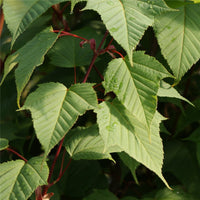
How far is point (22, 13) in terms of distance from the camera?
0.74 meters

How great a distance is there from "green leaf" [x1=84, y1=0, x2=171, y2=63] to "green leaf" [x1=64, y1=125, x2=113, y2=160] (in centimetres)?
30

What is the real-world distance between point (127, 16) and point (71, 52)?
0.37 meters

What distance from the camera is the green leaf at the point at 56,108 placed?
69cm

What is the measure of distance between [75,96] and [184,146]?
20.0 inches

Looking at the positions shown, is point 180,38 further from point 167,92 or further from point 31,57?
point 31,57

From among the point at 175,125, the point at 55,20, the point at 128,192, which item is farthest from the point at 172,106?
the point at 55,20

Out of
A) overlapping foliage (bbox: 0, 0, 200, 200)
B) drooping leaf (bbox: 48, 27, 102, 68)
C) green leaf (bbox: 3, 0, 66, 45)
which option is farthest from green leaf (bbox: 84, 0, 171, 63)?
drooping leaf (bbox: 48, 27, 102, 68)

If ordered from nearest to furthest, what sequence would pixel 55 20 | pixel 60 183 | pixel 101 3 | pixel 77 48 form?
pixel 101 3, pixel 77 48, pixel 55 20, pixel 60 183

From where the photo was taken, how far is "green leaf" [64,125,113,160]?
0.86 meters

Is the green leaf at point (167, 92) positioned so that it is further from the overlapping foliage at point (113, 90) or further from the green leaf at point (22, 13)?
the green leaf at point (22, 13)

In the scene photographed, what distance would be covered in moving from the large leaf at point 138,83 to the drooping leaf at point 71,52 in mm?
244

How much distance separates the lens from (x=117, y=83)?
76 cm

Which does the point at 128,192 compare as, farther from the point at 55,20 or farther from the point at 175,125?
the point at 55,20

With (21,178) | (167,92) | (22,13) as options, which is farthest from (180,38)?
(21,178)
